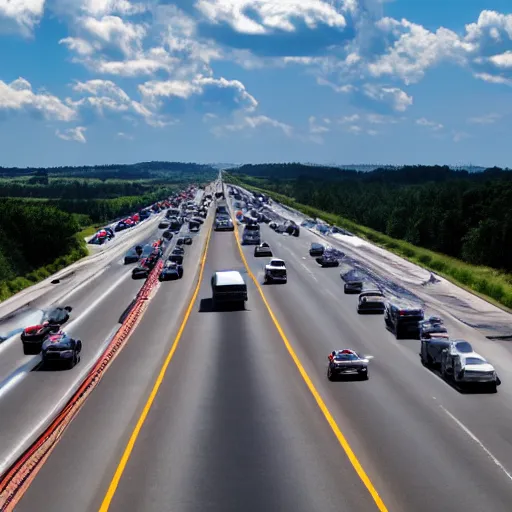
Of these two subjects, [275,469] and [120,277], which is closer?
[275,469]

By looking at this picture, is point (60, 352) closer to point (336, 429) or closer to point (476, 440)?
point (336, 429)

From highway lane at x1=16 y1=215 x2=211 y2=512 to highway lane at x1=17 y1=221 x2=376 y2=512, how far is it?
0.08 meters

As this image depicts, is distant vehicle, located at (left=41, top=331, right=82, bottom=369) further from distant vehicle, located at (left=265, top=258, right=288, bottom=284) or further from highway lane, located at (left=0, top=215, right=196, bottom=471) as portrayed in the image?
distant vehicle, located at (left=265, top=258, right=288, bottom=284)

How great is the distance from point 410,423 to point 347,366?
25.4ft

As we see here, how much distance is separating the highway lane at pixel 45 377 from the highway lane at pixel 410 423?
14090 mm

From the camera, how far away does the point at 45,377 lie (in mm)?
42625

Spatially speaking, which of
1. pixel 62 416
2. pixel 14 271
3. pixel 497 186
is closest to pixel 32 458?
pixel 62 416

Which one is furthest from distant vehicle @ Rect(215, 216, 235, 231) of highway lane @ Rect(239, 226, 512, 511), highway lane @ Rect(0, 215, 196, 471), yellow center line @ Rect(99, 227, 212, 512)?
highway lane @ Rect(239, 226, 512, 511)

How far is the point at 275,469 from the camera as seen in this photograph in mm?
25203

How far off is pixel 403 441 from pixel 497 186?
4254 inches

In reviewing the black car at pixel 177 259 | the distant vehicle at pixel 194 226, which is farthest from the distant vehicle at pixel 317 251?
the distant vehicle at pixel 194 226

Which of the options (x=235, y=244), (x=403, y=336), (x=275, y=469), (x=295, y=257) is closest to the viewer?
(x=275, y=469)

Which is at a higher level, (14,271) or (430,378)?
(430,378)

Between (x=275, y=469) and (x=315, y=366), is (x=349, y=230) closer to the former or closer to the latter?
(x=315, y=366)
